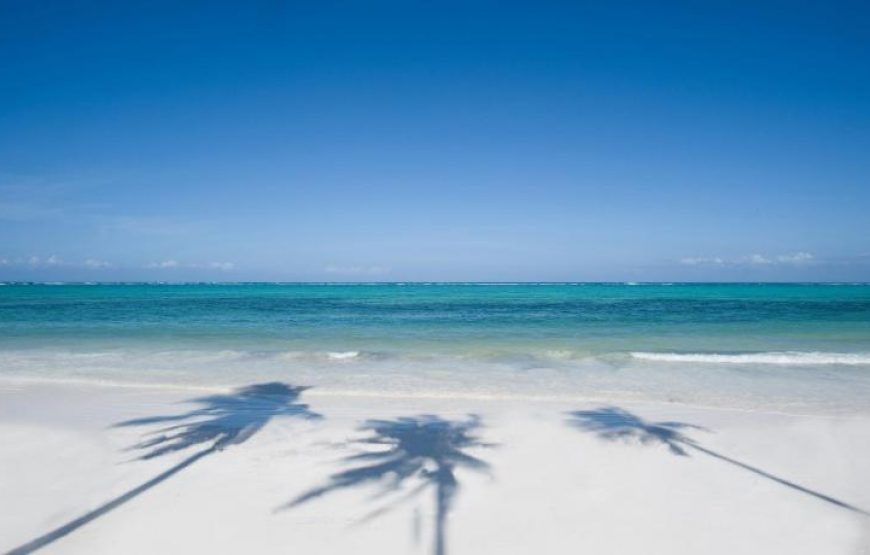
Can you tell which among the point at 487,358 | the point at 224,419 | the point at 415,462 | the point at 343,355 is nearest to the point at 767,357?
the point at 487,358

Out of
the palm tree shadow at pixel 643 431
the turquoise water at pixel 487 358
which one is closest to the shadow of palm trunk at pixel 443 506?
the palm tree shadow at pixel 643 431

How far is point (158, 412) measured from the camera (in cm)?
1020

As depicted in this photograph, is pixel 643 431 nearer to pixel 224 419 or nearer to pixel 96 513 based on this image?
pixel 224 419

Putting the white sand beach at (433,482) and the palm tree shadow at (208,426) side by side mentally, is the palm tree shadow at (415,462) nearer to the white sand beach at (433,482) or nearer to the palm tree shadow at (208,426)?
the white sand beach at (433,482)

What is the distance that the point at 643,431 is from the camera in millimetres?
9117

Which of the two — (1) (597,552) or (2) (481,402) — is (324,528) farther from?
(2) (481,402)

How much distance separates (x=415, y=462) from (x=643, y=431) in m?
4.67

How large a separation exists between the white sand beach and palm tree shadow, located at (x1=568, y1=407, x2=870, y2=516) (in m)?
0.05

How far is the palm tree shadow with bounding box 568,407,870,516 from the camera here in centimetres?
753

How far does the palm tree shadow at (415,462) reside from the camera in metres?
6.20

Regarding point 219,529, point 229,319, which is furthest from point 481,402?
point 229,319

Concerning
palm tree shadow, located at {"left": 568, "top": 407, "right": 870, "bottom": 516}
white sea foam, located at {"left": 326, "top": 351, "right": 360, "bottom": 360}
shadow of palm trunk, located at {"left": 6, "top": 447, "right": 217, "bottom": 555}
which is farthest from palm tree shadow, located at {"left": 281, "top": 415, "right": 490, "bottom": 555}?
white sea foam, located at {"left": 326, "top": 351, "right": 360, "bottom": 360}

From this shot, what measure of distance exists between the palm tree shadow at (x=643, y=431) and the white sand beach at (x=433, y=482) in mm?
48

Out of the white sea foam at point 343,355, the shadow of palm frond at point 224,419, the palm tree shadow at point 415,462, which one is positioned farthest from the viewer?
the white sea foam at point 343,355
